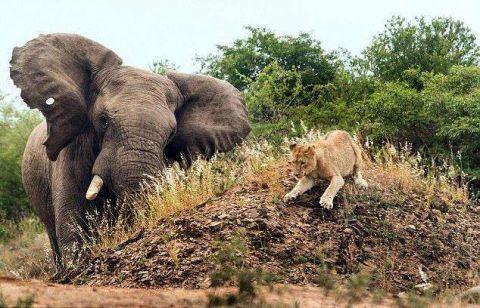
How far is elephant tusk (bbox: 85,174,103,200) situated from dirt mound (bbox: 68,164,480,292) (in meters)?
1.08

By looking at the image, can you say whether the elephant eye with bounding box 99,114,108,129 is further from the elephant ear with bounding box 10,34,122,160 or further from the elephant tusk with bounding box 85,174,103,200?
the elephant tusk with bounding box 85,174,103,200

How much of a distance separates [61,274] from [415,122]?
1089 cm

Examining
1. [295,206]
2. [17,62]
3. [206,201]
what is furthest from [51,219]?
[295,206]

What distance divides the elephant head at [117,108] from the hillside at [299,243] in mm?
1232

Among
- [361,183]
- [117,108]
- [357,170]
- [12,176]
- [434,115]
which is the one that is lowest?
[12,176]

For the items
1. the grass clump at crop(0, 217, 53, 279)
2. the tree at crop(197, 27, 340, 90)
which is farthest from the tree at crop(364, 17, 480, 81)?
the grass clump at crop(0, 217, 53, 279)

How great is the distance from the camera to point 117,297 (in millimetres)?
7398

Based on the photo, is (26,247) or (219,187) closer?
(219,187)

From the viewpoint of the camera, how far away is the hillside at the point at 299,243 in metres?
10.5

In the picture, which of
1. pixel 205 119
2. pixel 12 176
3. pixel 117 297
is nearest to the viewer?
pixel 117 297

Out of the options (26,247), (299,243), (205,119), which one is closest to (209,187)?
(299,243)

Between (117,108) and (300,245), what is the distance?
3477 mm

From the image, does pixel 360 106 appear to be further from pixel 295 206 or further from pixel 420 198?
pixel 295 206

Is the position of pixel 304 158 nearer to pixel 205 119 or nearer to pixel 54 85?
pixel 205 119
